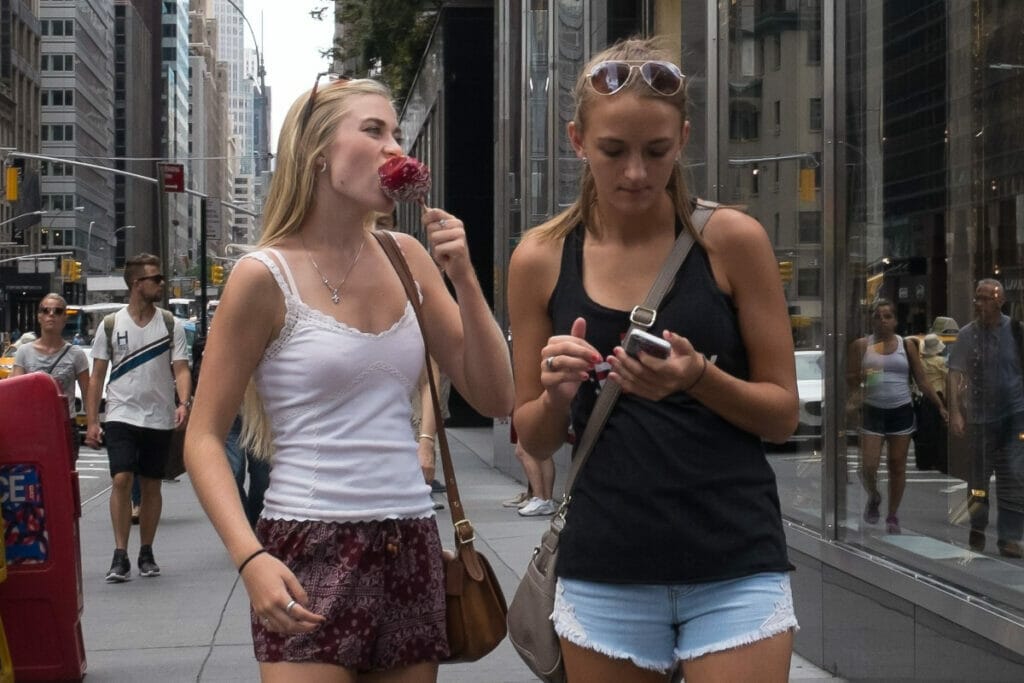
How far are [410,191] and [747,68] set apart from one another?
5.59m

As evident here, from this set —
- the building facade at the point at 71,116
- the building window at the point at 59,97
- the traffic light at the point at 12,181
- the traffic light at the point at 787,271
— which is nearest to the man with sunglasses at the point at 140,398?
the traffic light at the point at 787,271

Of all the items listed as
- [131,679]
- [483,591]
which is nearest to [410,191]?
[483,591]

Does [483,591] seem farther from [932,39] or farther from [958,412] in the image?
[932,39]

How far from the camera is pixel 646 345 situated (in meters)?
2.67

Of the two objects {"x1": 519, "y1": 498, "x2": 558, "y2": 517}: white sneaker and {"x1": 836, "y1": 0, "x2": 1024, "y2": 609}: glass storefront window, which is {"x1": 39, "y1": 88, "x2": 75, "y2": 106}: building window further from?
{"x1": 836, "y1": 0, "x2": 1024, "y2": 609}: glass storefront window

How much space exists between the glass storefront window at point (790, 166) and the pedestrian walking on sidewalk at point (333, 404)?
3.88 m

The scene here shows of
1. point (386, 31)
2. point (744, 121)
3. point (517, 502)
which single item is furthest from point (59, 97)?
point (744, 121)

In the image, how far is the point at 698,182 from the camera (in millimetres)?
9148

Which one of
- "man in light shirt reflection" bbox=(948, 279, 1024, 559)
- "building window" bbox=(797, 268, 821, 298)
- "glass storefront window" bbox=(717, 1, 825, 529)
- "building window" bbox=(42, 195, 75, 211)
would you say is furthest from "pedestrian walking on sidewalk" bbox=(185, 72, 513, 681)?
"building window" bbox=(42, 195, 75, 211)

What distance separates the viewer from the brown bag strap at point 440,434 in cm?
341

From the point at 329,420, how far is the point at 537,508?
10158mm

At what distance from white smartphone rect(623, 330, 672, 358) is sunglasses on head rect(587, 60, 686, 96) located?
51 cm

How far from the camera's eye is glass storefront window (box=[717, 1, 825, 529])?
7469 millimetres

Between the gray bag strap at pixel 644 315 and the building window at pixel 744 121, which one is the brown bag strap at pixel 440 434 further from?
the building window at pixel 744 121
